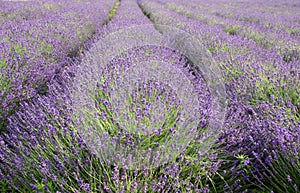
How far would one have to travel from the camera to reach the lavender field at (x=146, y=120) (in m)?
1.53

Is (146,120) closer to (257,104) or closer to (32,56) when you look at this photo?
(257,104)

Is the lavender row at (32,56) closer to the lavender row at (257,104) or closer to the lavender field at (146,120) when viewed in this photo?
the lavender field at (146,120)

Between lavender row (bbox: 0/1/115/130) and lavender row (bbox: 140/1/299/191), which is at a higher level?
lavender row (bbox: 0/1/115/130)

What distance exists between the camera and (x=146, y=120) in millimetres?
1873

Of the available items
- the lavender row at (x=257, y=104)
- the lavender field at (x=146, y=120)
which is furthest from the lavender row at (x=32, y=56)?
the lavender row at (x=257, y=104)

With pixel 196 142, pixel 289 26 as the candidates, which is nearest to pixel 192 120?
pixel 196 142

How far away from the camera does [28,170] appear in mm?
1572

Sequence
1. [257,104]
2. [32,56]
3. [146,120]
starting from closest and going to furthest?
[146,120] < [257,104] < [32,56]

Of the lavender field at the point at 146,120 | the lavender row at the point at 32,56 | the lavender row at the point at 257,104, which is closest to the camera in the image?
the lavender field at the point at 146,120

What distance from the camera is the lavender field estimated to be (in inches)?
60.1

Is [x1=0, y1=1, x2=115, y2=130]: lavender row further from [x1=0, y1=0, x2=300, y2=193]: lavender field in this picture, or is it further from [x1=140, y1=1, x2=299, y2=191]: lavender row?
[x1=140, y1=1, x2=299, y2=191]: lavender row

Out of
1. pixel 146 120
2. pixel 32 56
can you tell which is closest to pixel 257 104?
pixel 146 120

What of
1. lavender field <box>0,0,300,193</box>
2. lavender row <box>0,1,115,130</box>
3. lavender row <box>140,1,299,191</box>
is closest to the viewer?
lavender field <box>0,0,300,193</box>

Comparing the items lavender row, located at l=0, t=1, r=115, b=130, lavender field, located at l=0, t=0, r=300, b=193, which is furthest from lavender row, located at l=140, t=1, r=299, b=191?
lavender row, located at l=0, t=1, r=115, b=130
